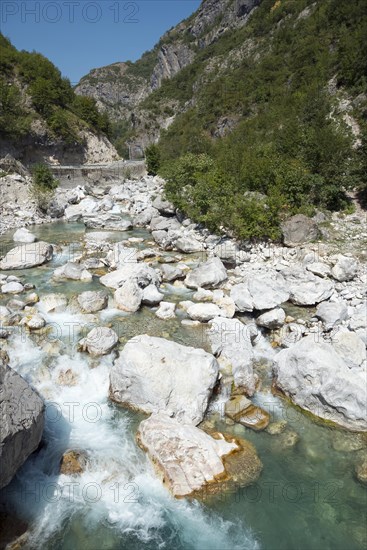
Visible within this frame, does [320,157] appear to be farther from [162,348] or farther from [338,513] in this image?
[338,513]

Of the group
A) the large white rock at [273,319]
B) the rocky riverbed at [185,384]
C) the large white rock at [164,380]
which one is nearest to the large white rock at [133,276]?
the rocky riverbed at [185,384]

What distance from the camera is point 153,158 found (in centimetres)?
4938

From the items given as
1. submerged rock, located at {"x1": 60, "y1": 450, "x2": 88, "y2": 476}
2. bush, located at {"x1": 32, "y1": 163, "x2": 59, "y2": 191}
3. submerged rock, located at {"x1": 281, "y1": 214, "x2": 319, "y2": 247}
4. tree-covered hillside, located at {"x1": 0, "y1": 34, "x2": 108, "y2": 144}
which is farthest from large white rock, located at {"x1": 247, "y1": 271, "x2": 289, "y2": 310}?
tree-covered hillside, located at {"x1": 0, "y1": 34, "x2": 108, "y2": 144}

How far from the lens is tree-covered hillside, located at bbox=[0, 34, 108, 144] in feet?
136

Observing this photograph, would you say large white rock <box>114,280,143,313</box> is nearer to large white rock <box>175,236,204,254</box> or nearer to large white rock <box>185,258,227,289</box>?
large white rock <box>185,258,227,289</box>

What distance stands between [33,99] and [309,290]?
50.6 meters

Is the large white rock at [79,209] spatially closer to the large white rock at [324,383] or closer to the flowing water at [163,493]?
the flowing water at [163,493]

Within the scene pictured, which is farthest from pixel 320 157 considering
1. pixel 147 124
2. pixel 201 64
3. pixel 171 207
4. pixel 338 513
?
pixel 201 64

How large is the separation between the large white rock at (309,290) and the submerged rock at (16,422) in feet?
29.7

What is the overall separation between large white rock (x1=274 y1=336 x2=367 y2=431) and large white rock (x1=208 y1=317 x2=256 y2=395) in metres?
0.85

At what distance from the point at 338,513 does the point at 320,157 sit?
61.9 feet

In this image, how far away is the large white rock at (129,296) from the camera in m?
12.7

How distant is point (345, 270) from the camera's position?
13547mm

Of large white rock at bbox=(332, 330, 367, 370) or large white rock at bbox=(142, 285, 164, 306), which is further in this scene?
large white rock at bbox=(142, 285, 164, 306)
